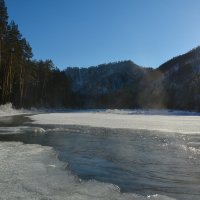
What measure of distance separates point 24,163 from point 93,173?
193 centimetres

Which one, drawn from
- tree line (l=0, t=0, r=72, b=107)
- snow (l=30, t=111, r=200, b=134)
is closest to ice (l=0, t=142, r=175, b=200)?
snow (l=30, t=111, r=200, b=134)

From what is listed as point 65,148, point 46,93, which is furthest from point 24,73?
point 65,148

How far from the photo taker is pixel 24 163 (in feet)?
33.4

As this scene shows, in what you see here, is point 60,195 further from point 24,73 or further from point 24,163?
point 24,73

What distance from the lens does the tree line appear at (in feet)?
178

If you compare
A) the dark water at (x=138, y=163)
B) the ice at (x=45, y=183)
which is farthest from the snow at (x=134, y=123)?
the ice at (x=45, y=183)

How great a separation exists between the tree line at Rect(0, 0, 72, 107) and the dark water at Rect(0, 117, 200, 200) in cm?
3683

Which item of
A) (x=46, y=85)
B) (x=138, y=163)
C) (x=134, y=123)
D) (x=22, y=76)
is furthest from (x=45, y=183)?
(x=46, y=85)

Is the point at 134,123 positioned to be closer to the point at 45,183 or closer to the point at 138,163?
the point at 138,163

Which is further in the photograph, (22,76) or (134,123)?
(22,76)

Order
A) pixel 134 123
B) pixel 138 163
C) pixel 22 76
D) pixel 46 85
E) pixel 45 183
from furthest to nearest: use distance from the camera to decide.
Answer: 1. pixel 46 85
2. pixel 22 76
3. pixel 134 123
4. pixel 138 163
5. pixel 45 183

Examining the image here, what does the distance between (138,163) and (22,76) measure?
5939cm

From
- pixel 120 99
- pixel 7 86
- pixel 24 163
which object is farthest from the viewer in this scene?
pixel 120 99

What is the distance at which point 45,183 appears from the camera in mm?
7945
